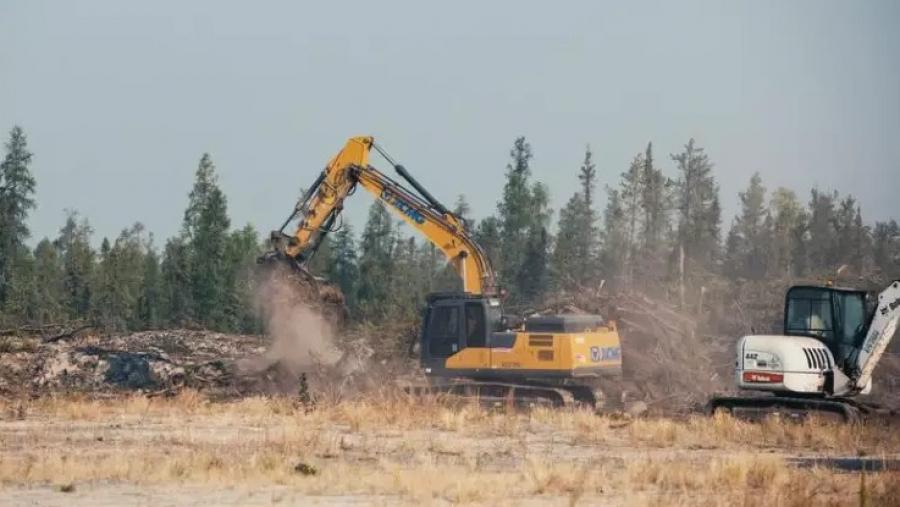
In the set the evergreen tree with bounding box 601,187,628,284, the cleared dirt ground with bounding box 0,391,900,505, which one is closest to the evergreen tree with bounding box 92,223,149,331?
the evergreen tree with bounding box 601,187,628,284

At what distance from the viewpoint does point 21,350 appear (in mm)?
40812

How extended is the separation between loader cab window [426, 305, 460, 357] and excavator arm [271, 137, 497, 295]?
56.5 inches

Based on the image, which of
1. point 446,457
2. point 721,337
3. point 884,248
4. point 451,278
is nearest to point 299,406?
point 446,457

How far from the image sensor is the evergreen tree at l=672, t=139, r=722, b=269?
294 ft

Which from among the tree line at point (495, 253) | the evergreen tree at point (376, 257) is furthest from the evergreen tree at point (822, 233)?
the evergreen tree at point (376, 257)

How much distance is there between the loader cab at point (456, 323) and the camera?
35.2m

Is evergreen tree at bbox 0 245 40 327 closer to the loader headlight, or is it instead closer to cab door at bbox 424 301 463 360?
cab door at bbox 424 301 463 360

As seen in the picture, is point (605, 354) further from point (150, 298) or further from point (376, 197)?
point (150, 298)

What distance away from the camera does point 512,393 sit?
3419 cm

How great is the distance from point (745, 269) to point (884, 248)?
77.3 feet

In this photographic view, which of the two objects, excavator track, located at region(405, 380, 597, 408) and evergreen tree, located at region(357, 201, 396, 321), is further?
evergreen tree, located at region(357, 201, 396, 321)

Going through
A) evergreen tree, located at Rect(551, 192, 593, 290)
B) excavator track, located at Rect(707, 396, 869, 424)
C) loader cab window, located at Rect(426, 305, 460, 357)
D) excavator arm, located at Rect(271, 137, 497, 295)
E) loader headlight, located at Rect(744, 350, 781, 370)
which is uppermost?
evergreen tree, located at Rect(551, 192, 593, 290)

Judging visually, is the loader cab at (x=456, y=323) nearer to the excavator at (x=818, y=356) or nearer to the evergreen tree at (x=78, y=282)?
the excavator at (x=818, y=356)

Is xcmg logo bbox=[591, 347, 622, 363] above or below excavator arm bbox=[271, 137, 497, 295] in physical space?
below
